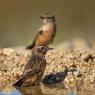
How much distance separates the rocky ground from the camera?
10.5m

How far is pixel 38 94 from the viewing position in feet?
30.9

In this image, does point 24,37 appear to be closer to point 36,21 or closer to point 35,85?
point 36,21

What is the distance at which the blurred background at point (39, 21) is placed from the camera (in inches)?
796

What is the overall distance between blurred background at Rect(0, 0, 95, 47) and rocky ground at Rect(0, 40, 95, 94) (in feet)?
28.9

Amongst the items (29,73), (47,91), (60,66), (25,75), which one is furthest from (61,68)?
(47,91)

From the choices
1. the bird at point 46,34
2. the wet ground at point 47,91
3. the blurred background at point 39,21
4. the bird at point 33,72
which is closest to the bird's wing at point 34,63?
the bird at point 33,72

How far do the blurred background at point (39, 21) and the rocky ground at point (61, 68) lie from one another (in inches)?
347

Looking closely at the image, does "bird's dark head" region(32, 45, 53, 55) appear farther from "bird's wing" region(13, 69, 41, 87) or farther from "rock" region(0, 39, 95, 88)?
"bird's wing" region(13, 69, 41, 87)

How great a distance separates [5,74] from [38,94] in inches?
59.0

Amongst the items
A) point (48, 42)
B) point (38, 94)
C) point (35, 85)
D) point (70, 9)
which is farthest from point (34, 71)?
point (70, 9)

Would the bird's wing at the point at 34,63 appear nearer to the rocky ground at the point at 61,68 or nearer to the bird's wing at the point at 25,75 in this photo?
the bird's wing at the point at 25,75

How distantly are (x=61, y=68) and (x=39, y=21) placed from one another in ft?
32.6

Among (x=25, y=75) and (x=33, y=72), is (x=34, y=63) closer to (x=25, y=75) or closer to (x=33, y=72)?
(x=33, y=72)

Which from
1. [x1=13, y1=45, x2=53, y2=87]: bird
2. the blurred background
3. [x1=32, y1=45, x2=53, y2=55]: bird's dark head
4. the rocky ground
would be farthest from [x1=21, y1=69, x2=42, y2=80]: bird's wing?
the blurred background
